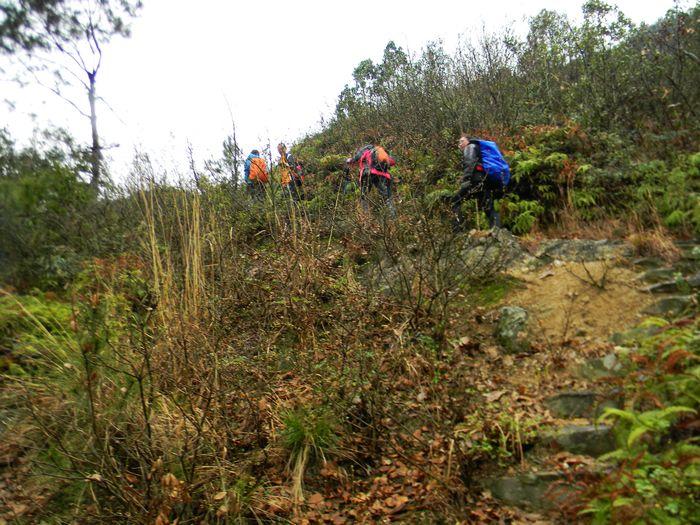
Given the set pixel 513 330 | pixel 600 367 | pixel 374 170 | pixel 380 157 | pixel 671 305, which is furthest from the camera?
pixel 380 157

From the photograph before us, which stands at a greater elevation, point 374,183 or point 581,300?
point 374,183

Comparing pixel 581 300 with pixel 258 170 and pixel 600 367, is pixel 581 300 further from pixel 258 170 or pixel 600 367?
pixel 258 170

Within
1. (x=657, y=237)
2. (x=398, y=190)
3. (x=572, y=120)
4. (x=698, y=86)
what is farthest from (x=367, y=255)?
(x=698, y=86)

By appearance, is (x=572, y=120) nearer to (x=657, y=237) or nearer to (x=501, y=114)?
(x=501, y=114)

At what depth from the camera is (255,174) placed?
6398mm

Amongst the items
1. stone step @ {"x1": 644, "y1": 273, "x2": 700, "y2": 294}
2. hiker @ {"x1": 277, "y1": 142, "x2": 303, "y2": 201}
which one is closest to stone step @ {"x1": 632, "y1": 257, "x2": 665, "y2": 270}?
stone step @ {"x1": 644, "y1": 273, "x2": 700, "y2": 294}

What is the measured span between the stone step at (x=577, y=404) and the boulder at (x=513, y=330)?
31.4 inches

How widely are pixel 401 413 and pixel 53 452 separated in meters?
2.74

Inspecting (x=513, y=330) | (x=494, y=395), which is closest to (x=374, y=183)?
(x=513, y=330)

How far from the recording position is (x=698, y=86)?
7621 millimetres

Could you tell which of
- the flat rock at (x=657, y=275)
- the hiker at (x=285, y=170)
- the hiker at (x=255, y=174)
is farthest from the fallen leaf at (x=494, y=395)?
the hiker at (x=255, y=174)

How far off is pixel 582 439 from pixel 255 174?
197 inches

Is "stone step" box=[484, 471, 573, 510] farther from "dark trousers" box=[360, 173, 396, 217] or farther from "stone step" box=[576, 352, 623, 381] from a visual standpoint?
"dark trousers" box=[360, 173, 396, 217]

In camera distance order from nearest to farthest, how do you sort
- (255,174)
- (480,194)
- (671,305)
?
1. (671,305)
2. (255,174)
3. (480,194)
